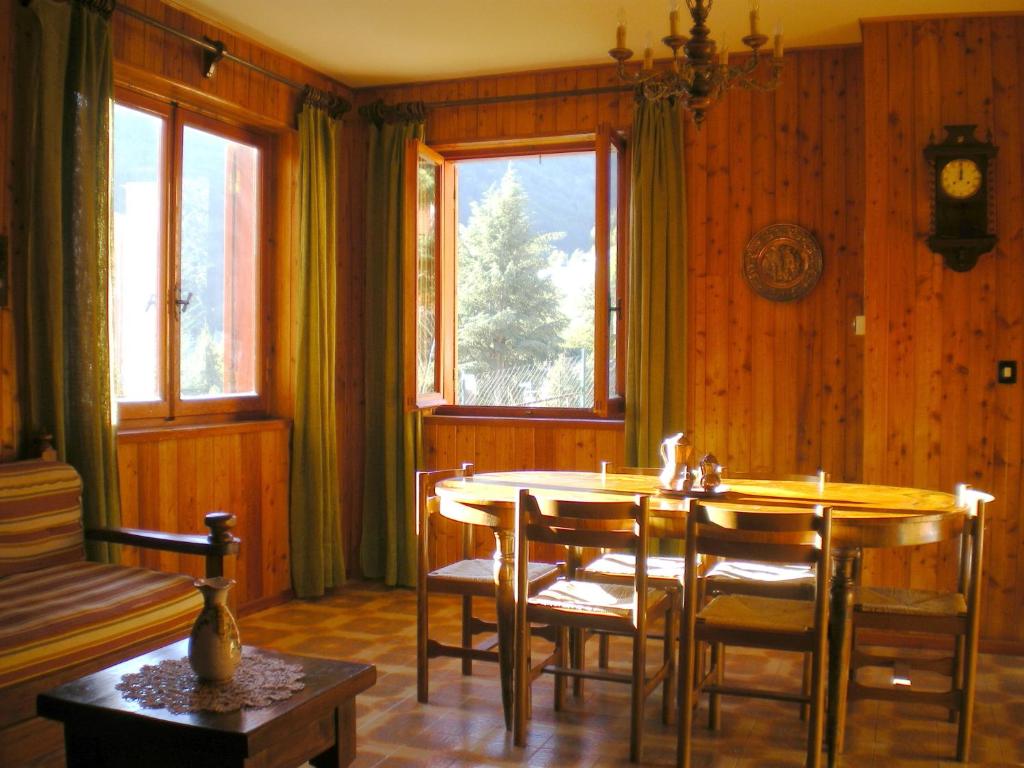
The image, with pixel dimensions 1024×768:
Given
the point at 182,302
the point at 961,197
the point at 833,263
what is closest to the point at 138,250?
the point at 182,302

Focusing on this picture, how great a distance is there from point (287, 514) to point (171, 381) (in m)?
0.97

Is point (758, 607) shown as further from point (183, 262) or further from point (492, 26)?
point (183, 262)

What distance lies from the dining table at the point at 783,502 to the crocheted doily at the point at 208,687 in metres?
0.98

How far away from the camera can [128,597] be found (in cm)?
302

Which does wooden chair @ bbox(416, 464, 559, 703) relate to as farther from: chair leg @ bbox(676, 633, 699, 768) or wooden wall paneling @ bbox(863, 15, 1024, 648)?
wooden wall paneling @ bbox(863, 15, 1024, 648)

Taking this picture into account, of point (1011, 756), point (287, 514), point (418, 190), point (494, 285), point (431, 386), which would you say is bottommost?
point (1011, 756)

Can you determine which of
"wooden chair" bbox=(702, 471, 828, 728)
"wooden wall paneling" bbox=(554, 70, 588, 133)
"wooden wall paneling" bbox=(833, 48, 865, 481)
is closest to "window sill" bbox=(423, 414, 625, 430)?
"wooden wall paneling" bbox=(833, 48, 865, 481)

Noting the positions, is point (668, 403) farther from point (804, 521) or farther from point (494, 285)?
point (804, 521)

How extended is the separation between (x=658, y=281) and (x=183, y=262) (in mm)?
2179

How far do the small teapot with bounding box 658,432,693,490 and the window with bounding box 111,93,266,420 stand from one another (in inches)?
81.7

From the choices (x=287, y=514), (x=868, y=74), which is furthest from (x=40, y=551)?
(x=868, y=74)

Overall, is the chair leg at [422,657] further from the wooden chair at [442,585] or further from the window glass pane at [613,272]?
the window glass pane at [613,272]

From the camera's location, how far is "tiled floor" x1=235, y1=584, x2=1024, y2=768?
3.03 metres

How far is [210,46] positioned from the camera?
167 inches
